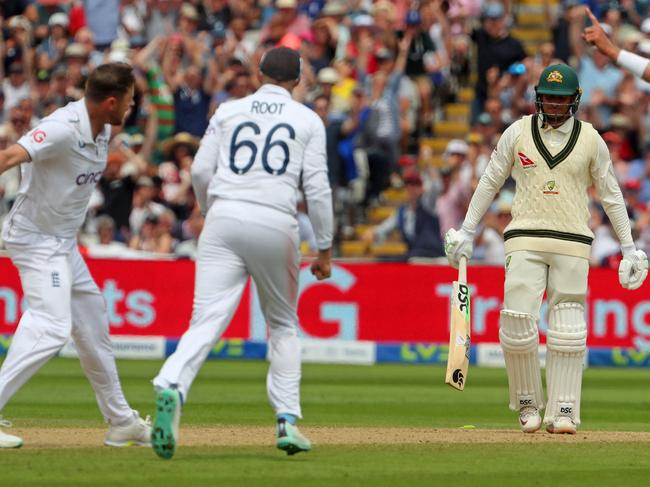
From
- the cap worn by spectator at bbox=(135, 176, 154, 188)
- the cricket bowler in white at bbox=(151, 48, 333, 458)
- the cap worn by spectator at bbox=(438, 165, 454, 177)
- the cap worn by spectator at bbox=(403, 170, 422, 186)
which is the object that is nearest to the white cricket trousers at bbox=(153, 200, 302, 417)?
the cricket bowler in white at bbox=(151, 48, 333, 458)

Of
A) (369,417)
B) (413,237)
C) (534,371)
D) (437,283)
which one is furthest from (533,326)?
(413,237)

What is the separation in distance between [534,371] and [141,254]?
10.4 meters

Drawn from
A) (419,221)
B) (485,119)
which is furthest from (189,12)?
(419,221)

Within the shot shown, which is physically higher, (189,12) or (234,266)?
(189,12)

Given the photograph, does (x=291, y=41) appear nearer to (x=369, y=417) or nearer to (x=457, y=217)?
(x=457, y=217)

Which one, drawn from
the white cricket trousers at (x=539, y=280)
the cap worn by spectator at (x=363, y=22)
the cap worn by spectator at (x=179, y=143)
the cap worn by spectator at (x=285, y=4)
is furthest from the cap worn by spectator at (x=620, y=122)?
the white cricket trousers at (x=539, y=280)

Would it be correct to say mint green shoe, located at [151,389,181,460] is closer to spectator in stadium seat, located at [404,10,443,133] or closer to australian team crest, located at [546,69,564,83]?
australian team crest, located at [546,69,564,83]

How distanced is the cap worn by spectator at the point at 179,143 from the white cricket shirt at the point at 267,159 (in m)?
13.5

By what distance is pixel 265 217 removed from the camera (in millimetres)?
8648

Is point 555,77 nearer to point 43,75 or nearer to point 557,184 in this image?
point 557,184

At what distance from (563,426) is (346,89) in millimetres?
12738

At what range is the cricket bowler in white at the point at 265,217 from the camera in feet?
28.3

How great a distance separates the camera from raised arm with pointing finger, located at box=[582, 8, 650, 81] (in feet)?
35.6

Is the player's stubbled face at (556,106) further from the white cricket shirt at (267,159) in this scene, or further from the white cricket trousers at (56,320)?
the white cricket trousers at (56,320)
